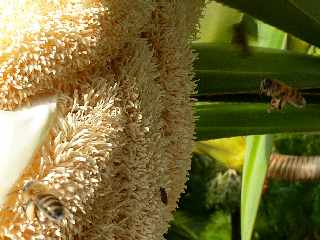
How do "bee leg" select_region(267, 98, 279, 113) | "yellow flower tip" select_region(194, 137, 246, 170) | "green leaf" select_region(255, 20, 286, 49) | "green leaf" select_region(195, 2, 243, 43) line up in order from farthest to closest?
"yellow flower tip" select_region(194, 137, 246, 170)
"green leaf" select_region(255, 20, 286, 49)
"green leaf" select_region(195, 2, 243, 43)
"bee leg" select_region(267, 98, 279, 113)

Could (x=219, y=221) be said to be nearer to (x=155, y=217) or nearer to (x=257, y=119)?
(x=257, y=119)

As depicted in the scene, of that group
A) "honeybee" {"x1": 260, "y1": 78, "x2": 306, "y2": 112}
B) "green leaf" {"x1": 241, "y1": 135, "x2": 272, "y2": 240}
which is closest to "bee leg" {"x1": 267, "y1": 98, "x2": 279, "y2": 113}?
"honeybee" {"x1": 260, "y1": 78, "x2": 306, "y2": 112}

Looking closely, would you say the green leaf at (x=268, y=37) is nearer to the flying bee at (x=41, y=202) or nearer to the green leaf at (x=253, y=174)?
the green leaf at (x=253, y=174)

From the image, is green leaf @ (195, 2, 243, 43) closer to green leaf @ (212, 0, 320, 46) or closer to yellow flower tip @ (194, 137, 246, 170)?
green leaf @ (212, 0, 320, 46)

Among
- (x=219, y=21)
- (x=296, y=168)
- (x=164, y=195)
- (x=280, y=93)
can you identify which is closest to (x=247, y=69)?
(x=280, y=93)

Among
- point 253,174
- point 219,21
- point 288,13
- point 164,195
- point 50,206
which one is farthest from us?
point 253,174

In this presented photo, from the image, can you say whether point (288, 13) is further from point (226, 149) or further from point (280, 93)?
point (226, 149)
